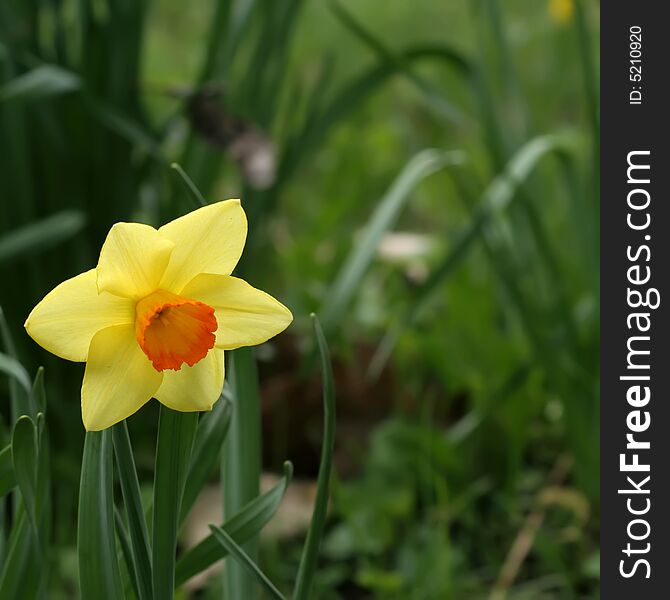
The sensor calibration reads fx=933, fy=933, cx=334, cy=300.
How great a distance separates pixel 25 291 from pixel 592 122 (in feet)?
2.93

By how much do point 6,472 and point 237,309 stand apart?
0.69ft

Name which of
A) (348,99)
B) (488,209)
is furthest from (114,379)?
(348,99)

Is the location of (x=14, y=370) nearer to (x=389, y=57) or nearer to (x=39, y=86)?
(x=39, y=86)

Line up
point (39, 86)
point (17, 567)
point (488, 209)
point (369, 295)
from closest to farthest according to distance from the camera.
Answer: point (17, 567)
point (39, 86)
point (488, 209)
point (369, 295)

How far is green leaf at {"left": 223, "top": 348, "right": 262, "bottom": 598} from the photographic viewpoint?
73 centimetres

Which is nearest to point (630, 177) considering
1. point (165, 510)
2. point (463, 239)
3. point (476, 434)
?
point (463, 239)

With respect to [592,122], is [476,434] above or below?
below

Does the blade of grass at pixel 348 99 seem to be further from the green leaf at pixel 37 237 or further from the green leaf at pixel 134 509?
the green leaf at pixel 134 509

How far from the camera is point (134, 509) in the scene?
0.62 meters

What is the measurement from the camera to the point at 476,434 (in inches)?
57.9

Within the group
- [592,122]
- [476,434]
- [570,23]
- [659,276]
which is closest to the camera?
[659,276]

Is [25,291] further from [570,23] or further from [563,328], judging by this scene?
[570,23]

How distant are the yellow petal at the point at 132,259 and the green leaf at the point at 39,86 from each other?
2.36 feet

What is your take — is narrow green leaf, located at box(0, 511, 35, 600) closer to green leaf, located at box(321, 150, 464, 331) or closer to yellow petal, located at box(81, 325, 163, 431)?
yellow petal, located at box(81, 325, 163, 431)
